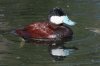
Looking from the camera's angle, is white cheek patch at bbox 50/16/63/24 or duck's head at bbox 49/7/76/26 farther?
white cheek patch at bbox 50/16/63/24

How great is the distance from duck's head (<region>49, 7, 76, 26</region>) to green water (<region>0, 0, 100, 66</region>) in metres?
0.30

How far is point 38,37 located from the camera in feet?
35.8

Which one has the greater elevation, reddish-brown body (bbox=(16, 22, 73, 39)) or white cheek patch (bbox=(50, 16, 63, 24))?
white cheek patch (bbox=(50, 16, 63, 24))

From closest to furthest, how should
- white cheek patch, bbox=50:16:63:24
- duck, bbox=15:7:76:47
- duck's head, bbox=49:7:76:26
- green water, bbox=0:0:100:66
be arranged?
green water, bbox=0:0:100:66, duck, bbox=15:7:76:47, duck's head, bbox=49:7:76:26, white cheek patch, bbox=50:16:63:24

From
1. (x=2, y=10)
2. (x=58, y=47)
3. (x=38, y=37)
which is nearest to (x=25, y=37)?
(x=38, y=37)

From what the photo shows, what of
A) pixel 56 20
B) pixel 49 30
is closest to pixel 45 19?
pixel 56 20

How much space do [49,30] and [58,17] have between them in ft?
1.37

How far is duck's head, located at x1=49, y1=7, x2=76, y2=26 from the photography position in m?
11.0

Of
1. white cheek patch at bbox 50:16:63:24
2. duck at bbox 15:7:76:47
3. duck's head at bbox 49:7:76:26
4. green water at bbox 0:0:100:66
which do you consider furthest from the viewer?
white cheek patch at bbox 50:16:63:24

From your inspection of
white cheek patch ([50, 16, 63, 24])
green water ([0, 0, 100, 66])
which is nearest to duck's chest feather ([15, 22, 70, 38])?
white cheek patch ([50, 16, 63, 24])

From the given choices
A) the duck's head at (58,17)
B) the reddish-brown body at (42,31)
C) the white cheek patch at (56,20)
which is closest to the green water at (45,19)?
the reddish-brown body at (42,31)

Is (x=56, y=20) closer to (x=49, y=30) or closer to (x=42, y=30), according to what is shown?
(x=49, y=30)

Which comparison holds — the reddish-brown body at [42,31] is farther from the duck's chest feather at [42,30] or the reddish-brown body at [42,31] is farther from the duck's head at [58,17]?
the duck's head at [58,17]

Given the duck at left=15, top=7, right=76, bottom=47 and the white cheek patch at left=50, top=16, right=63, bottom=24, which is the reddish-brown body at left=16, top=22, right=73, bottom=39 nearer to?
the duck at left=15, top=7, right=76, bottom=47
